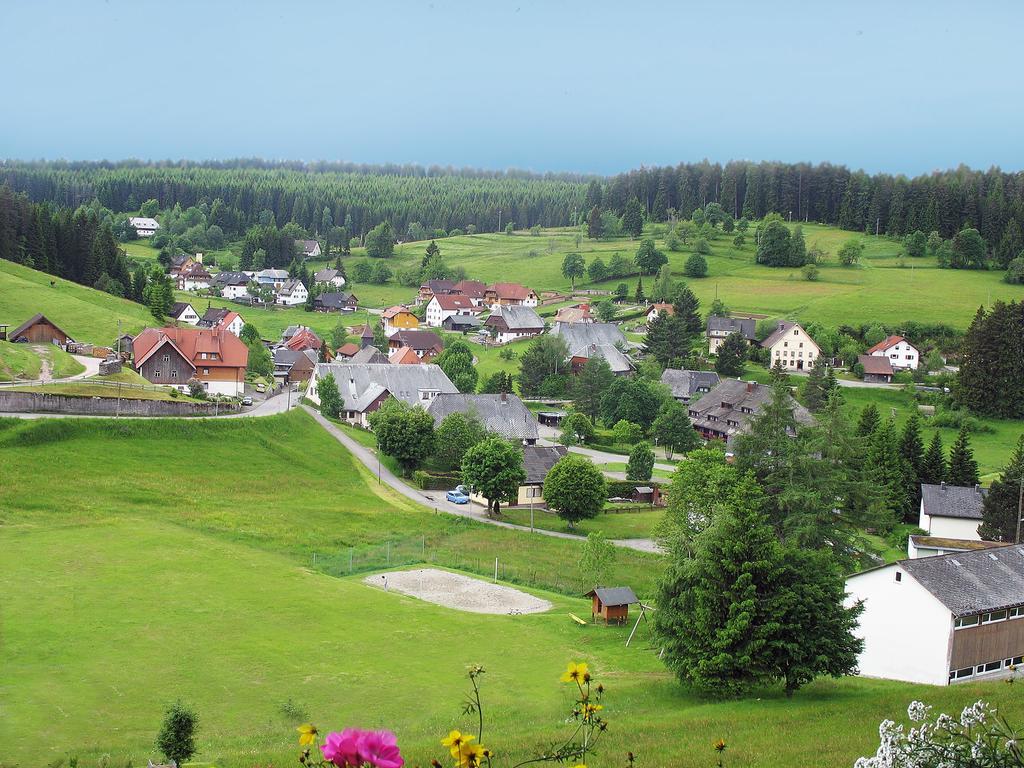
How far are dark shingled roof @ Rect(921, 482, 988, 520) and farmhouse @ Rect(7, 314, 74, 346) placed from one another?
51104mm

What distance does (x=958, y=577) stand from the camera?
2808 cm

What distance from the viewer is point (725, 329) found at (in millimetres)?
89312

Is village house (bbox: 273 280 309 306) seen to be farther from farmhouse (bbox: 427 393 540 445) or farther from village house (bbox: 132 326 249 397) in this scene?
farmhouse (bbox: 427 393 540 445)

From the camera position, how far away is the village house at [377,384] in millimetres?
68875

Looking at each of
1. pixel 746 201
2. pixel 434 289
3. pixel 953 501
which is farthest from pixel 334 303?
pixel 953 501

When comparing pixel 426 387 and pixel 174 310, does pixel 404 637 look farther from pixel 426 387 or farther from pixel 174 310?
pixel 174 310

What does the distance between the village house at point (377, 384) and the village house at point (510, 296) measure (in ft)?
152

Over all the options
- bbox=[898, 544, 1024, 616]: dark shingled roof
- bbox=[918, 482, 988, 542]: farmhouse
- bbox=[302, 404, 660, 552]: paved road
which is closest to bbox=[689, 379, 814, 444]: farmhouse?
bbox=[918, 482, 988, 542]: farmhouse

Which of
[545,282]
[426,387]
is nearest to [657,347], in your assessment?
[426,387]

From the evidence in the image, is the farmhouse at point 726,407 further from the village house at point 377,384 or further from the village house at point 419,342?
the village house at point 419,342

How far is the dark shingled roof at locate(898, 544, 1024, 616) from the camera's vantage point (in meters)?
27.2

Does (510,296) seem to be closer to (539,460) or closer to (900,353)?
(900,353)

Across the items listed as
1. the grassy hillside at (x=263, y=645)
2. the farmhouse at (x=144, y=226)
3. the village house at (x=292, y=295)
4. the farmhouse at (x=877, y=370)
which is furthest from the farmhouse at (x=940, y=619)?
the farmhouse at (x=144, y=226)

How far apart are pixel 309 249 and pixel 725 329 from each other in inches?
3403
